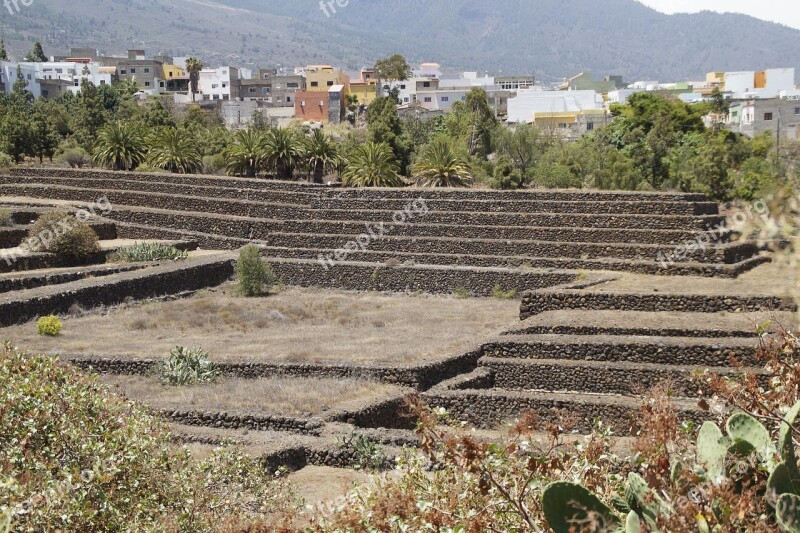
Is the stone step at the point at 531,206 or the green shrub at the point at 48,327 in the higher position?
the stone step at the point at 531,206

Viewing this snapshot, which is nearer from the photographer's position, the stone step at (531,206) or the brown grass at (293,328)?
the brown grass at (293,328)

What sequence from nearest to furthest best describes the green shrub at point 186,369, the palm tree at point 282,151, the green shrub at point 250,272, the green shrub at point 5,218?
the green shrub at point 186,369
the green shrub at point 250,272
the green shrub at point 5,218
the palm tree at point 282,151

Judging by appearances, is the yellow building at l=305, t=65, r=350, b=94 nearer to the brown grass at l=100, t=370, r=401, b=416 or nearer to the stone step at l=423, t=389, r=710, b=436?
the brown grass at l=100, t=370, r=401, b=416

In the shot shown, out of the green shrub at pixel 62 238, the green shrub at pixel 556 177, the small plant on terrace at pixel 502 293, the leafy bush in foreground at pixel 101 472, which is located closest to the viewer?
the leafy bush in foreground at pixel 101 472

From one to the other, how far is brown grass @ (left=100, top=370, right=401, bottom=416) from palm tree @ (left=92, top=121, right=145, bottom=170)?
29.4 metres

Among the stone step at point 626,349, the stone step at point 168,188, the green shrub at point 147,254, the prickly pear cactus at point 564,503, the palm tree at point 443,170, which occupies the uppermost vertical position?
the palm tree at point 443,170

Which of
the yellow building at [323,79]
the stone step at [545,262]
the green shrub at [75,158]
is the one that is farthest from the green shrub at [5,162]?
the yellow building at [323,79]

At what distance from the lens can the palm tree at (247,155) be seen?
4416 cm

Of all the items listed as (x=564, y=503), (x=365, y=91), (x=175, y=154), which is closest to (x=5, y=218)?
(x=175, y=154)

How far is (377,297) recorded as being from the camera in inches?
1201

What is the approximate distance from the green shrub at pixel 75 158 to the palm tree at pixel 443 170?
23.4 metres

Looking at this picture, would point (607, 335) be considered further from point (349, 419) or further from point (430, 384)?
point (349, 419)

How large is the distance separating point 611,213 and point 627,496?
87.6ft

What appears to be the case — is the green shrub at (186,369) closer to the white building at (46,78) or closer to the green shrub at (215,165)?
the green shrub at (215,165)
